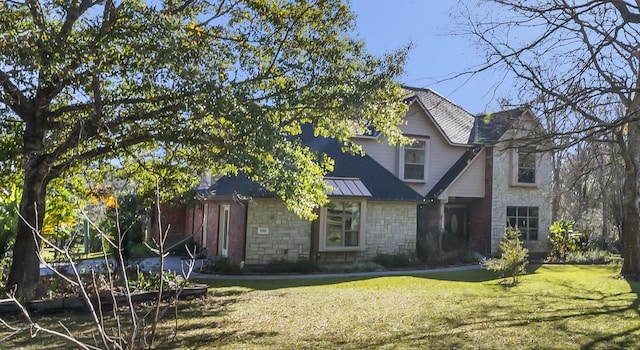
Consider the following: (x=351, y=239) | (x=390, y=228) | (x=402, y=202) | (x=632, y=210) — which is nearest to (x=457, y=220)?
(x=402, y=202)

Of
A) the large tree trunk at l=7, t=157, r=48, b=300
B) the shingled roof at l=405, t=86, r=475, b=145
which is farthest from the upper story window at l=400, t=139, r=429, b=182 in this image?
the large tree trunk at l=7, t=157, r=48, b=300

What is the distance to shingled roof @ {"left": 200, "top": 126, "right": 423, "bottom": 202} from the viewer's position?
17.5 meters

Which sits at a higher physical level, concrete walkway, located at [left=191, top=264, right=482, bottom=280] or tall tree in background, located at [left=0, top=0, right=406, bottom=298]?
tall tree in background, located at [left=0, top=0, right=406, bottom=298]

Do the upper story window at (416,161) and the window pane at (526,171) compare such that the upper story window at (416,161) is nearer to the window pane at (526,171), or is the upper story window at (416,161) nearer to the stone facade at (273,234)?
the window pane at (526,171)

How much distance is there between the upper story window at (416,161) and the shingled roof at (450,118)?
1164mm

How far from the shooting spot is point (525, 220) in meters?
23.6

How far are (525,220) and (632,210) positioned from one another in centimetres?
893

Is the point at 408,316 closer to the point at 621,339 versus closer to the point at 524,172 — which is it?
the point at 621,339

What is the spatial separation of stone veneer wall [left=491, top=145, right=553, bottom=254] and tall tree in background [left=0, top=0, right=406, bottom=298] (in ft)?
42.3

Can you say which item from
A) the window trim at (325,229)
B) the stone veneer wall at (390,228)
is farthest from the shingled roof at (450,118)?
the window trim at (325,229)

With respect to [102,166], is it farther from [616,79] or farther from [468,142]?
[468,142]

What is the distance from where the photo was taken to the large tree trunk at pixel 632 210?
14648 millimetres

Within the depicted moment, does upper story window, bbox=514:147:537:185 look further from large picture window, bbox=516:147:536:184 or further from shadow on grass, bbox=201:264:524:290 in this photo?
shadow on grass, bbox=201:264:524:290

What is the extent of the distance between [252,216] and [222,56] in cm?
758
